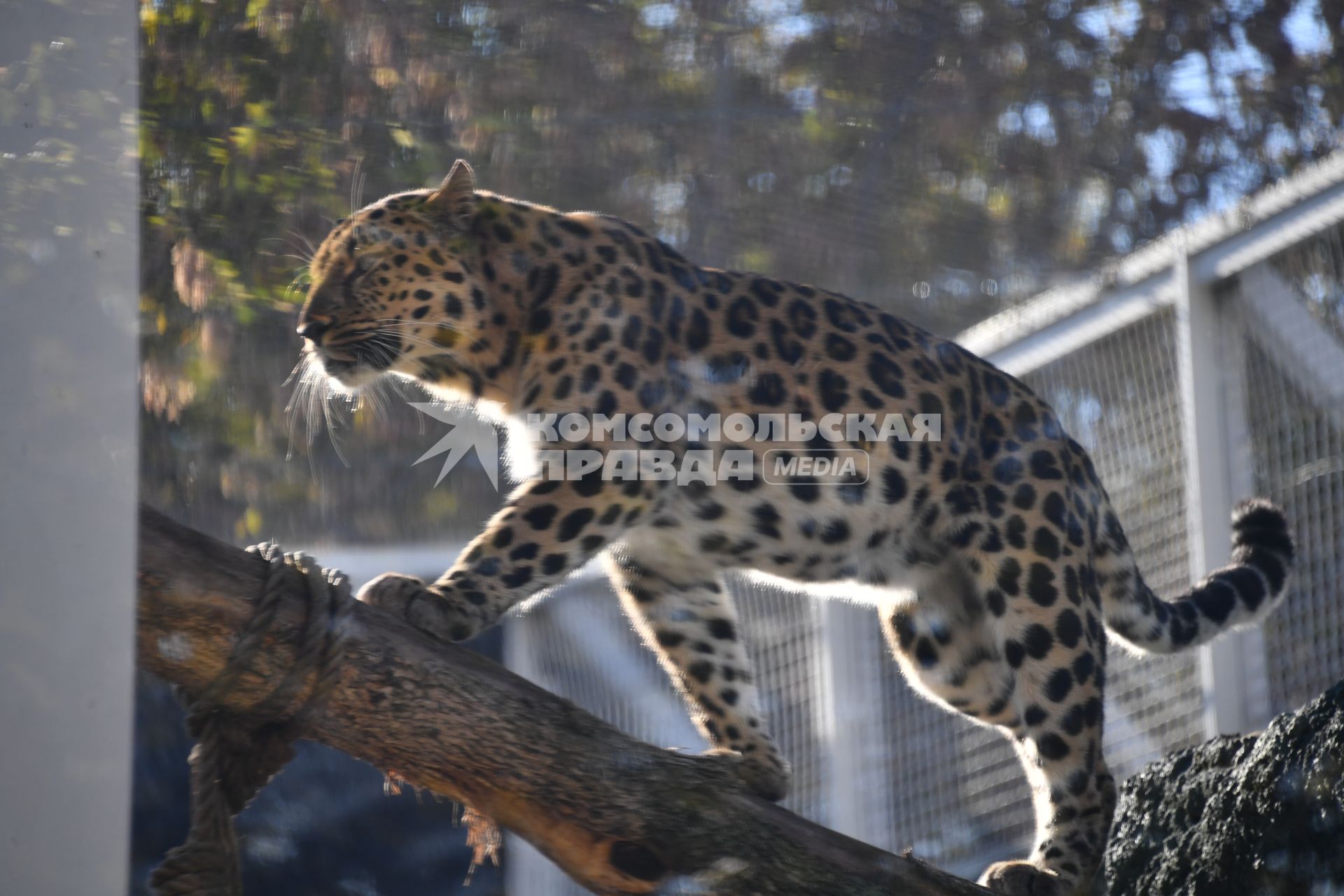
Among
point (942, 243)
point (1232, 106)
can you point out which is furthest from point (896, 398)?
point (1232, 106)

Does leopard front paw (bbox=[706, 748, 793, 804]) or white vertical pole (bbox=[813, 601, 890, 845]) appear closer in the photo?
leopard front paw (bbox=[706, 748, 793, 804])

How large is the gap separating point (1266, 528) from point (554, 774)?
1460 mm

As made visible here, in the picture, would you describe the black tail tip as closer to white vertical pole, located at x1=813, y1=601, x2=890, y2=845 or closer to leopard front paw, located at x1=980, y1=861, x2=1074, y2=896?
leopard front paw, located at x1=980, y1=861, x2=1074, y2=896

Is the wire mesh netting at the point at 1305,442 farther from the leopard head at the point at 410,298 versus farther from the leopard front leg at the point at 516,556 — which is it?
the leopard head at the point at 410,298

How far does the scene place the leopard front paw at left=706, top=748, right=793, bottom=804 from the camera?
7.71 feet

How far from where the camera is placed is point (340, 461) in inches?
89.1

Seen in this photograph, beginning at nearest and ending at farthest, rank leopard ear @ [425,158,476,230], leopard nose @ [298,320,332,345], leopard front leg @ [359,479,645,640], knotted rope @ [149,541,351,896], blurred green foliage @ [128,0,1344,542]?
knotted rope @ [149,541,351,896], blurred green foliage @ [128,0,1344,542], leopard front leg @ [359,479,645,640], leopard nose @ [298,320,332,345], leopard ear @ [425,158,476,230]

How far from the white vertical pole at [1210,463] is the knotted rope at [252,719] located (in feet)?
6.21

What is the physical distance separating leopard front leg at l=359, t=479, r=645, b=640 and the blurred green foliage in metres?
0.27

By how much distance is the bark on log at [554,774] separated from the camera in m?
1.68

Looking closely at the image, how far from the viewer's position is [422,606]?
197cm
